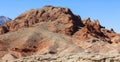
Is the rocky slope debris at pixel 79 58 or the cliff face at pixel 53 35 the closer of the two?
the rocky slope debris at pixel 79 58

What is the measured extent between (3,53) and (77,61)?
10245 cm

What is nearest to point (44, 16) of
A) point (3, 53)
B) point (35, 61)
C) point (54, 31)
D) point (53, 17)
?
point (53, 17)

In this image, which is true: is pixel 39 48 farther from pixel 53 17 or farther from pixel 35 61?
pixel 35 61

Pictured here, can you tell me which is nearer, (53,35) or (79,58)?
(79,58)

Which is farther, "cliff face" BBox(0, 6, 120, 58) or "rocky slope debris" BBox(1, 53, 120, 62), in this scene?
"cliff face" BBox(0, 6, 120, 58)

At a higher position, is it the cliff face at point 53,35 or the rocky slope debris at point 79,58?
the cliff face at point 53,35

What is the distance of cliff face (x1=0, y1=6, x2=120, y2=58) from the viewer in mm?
123062

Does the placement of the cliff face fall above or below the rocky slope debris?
above

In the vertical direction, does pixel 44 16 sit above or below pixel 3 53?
above

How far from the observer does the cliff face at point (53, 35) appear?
12306 centimetres

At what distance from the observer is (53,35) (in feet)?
445

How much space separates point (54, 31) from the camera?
143 meters

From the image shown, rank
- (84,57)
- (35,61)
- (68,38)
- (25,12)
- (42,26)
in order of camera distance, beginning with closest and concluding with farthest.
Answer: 1. (84,57)
2. (35,61)
3. (68,38)
4. (42,26)
5. (25,12)

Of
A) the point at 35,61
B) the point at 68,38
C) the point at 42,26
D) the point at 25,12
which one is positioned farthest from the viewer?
the point at 25,12
